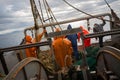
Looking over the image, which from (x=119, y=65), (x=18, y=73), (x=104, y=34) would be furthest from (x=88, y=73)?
(x=18, y=73)

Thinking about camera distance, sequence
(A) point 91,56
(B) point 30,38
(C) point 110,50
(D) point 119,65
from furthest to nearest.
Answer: (B) point 30,38 < (A) point 91,56 < (C) point 110,50 < (D) point 119,65

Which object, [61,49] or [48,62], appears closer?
[61,49]

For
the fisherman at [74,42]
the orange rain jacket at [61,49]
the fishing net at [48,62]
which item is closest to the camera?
the fishing net at [48,62]

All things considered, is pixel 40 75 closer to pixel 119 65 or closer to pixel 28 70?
pixel 28 70

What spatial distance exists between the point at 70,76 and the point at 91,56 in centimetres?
137

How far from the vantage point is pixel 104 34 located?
541 cm

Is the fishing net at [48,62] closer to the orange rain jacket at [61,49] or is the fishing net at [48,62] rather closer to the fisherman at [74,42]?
the orange rain jacket at [61,49]

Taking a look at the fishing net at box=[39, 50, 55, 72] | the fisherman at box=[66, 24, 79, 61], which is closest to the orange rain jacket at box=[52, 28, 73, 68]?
the fishing net at box=[39, 50, 55, 72]

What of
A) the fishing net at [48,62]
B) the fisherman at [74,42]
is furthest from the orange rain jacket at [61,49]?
the fisherman at [74,42]

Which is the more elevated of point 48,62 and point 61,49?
point 61,49

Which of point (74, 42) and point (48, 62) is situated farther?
point (74, 42)

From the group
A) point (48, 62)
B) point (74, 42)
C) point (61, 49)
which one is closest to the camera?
point (61, 49)

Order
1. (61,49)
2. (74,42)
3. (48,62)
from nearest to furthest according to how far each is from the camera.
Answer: (61,49) < (48,62) < (74,42)

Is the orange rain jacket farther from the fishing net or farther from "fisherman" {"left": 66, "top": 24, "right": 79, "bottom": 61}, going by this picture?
"fisherman" {"left": 66, "top": 24, "right": 79, "bottom": 61}
